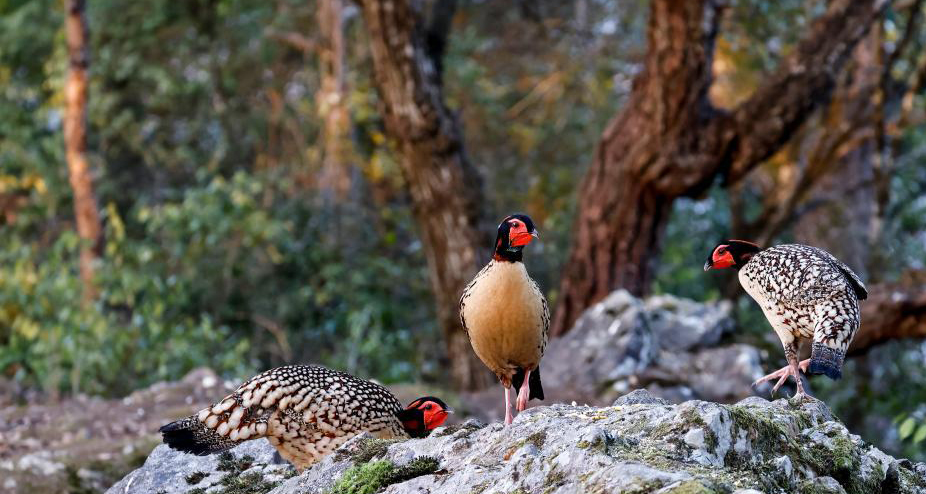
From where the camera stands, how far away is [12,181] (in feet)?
59.9

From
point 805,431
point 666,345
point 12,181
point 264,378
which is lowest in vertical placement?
point 666,345

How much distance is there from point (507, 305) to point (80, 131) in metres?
10.1

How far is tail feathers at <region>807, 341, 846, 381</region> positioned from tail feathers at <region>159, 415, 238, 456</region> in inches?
112

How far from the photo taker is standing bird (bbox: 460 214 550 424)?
247 inches

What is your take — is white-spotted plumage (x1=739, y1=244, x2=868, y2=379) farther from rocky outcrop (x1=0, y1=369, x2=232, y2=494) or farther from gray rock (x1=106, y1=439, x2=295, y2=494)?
rocky outcrop (x1=0, y1=369, x2=232, y2=494)

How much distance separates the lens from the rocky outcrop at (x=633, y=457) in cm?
378

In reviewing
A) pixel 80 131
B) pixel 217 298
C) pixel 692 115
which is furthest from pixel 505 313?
pixel 217 298

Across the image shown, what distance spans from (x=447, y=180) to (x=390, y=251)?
6047mm

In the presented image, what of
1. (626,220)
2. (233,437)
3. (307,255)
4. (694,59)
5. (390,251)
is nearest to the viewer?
(233,437)

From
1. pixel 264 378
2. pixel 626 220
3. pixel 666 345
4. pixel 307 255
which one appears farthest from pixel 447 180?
pixel 264 378

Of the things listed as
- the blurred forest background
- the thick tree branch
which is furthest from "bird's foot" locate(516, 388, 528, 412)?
the thick tree branch

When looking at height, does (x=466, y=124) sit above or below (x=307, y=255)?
above

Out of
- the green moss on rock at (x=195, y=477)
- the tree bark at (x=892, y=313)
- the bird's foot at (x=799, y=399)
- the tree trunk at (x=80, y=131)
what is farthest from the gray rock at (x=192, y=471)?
the tree trunk at (x=80, y=131)

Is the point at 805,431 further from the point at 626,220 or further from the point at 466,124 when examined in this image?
the point at 466,124
